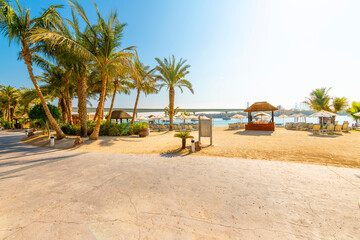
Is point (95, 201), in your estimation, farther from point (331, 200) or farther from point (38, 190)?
point (331, 200)

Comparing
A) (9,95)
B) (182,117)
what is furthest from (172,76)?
(9,95)

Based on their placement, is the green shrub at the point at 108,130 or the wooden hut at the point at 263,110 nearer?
the green shrub at the point at 108,130

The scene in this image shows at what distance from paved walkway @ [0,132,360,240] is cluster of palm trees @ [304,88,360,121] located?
23.6 meters

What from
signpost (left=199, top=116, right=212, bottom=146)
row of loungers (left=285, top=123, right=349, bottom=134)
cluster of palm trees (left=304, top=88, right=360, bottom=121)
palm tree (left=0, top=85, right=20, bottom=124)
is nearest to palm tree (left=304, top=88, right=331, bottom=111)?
cluster of palm trees (left=304, top=88, right=360, bottom=121)

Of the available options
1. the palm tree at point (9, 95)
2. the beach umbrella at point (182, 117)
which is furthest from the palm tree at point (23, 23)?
the palm tree at point (9, 95)

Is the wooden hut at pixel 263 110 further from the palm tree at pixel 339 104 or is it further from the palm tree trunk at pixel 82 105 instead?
the palm tree trunk at pixel 82 105

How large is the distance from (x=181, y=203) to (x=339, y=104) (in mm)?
29410

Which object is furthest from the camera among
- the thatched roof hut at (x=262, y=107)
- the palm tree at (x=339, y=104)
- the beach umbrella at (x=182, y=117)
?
the beach umbrella at (x=182, y=117)

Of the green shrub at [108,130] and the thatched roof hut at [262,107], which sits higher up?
the thatched roof hut at [262,107]

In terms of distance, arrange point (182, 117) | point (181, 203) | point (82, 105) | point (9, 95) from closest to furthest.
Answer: point (181, 203)
point (82, 105)
point (182, 117)
point (9, 95)

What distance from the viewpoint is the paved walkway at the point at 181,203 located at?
211 centimetres

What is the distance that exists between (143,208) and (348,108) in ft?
100

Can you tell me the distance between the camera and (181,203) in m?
2.82

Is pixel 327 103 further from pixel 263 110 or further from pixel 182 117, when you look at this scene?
pixel 182 117
